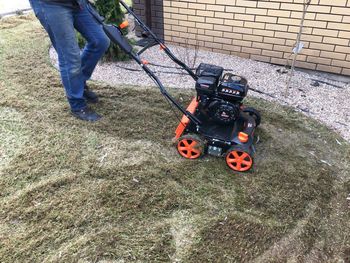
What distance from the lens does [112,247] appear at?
6.40 ft

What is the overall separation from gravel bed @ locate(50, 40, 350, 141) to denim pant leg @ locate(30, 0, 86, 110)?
33.2 inches

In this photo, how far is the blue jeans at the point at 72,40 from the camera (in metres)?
2.64

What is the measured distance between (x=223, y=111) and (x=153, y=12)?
2.83 m

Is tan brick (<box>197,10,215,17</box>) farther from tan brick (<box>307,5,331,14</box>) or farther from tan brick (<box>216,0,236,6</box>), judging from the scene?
tan brick (<box>307,5,331,14</box>)

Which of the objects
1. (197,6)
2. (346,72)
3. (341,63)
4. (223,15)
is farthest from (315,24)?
(197,6)

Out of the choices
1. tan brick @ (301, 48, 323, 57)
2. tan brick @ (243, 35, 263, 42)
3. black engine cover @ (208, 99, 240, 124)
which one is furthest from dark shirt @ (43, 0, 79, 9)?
tan brick @ (301, 48, 323, 57)

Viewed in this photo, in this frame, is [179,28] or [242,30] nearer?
[242,30]

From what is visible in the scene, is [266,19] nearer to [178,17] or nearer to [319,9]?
[319,9]

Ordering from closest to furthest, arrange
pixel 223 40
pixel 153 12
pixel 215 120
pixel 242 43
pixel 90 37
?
1. pixel 215 120
2. pixel 90 37
3. pixel 242 43
4. pixel 223 40
5. pixel 153 12

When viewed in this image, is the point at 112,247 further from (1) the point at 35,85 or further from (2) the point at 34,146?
(1) the point at 35,85

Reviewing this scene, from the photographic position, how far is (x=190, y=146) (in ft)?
8.51

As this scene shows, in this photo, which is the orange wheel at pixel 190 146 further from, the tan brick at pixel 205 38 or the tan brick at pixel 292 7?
the tan brick at pixel 205 38

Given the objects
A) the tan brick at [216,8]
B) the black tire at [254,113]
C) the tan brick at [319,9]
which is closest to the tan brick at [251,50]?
the tan brick at [216,8]

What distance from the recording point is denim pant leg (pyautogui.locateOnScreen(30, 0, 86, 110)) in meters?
2.63
